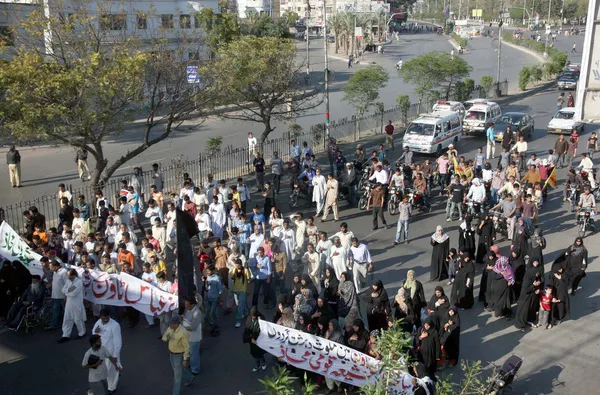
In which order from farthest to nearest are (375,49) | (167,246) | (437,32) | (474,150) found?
(437,32)
(375,49)
(474,150)
(167,246)

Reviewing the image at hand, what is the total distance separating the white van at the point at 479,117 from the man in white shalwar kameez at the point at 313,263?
64.7 feet

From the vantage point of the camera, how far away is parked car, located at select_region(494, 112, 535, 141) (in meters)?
28.9

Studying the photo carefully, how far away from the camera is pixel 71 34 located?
1828 centimetres

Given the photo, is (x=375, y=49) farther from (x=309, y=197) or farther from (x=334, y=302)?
(x=334, y=302)

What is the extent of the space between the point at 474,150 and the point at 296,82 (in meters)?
9.00

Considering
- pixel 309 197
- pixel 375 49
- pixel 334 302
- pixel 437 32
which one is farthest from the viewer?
pixel 437 32

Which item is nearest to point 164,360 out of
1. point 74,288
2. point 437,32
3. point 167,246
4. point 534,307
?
point 74,288

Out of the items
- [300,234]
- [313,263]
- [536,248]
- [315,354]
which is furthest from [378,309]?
[536,248]

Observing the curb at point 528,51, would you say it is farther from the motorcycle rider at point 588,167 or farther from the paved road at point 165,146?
the motorcycle rider at point 588,167

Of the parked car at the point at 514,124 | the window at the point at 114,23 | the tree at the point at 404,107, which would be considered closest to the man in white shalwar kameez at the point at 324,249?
the window at the point at 114,23

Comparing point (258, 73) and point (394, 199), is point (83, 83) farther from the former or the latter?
point (394, 199)

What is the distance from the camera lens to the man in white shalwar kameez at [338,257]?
515 inches

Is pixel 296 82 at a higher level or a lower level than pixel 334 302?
higher

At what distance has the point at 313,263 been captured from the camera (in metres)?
13.1
